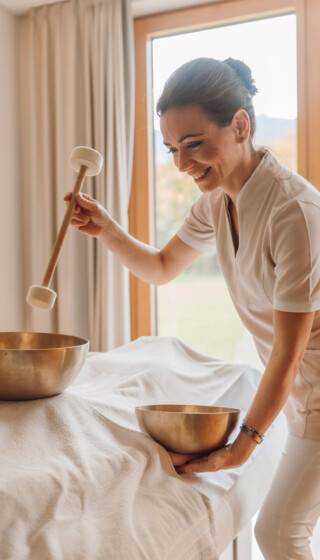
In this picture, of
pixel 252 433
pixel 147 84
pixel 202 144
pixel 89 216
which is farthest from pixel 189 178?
pixel 252 433

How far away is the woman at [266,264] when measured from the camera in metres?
1.11

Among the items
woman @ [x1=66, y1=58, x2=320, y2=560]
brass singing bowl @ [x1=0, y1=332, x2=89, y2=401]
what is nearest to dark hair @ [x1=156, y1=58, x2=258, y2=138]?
woman @ [x1=66, y1=58, x2=320, y2=560]

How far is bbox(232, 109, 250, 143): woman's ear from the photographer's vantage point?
1.24m

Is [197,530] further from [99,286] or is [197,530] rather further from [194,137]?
[99,286]

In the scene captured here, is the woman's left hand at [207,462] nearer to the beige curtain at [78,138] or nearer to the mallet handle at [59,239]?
the mallet handle at [59,239]

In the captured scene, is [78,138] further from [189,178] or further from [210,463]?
[210,463]

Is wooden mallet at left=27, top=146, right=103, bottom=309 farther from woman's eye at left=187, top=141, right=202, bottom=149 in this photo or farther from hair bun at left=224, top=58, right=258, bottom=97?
hair bun at left=224, top=58, right=258, bottom=97

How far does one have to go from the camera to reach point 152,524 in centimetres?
85

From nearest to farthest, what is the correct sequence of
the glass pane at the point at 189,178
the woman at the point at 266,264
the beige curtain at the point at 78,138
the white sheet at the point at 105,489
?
the white sheet at the point at 105,489 → the woman at the point at 266,264 → the glass pane at the point at 189,178 → the beige curtain at the point at 78,138

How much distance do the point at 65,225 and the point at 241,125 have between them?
1.46 feet

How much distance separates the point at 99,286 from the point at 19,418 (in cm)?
210

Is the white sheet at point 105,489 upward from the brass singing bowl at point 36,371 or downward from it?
downward

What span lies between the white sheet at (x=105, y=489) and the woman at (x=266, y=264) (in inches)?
2.8

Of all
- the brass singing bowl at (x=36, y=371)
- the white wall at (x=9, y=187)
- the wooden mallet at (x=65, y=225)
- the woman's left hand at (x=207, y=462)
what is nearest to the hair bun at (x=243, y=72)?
the wooden mallet at (x=65, y=225)
